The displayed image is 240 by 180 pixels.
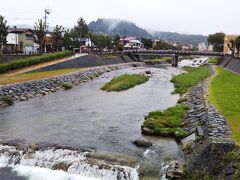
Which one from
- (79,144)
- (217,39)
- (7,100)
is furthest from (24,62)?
(217,39)

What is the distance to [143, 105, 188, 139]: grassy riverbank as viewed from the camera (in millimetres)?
25516

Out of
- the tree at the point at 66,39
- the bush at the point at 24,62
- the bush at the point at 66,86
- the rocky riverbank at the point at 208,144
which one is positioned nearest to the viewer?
the rocky riverbank at the point at 208,144

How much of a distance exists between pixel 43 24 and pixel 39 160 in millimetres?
70428

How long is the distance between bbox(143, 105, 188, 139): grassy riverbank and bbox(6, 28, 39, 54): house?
207 ft

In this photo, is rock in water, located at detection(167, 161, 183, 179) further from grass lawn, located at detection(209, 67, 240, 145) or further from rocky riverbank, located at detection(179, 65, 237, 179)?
grass lawn, located at detection(209, 67, 240, 145)

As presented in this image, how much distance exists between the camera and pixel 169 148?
73.9ft

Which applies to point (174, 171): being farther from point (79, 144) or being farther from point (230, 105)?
point (230, 105)

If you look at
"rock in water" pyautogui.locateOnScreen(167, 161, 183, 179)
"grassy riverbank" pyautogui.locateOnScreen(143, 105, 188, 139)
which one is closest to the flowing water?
"rock in water" pyautogui.locateOnScreen(167, 161, 183, 179)

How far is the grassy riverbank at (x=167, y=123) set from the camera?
25.5 meters

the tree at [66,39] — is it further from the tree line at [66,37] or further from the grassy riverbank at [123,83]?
the grassy riverbank at [123,83]

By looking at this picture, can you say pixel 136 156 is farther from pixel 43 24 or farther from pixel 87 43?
→ pixel 87 43

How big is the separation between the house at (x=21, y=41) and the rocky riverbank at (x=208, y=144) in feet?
221

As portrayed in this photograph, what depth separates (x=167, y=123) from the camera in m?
27.4

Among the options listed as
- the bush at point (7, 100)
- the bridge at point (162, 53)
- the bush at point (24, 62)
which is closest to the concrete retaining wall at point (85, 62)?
→ the bush at point (24, 62)
